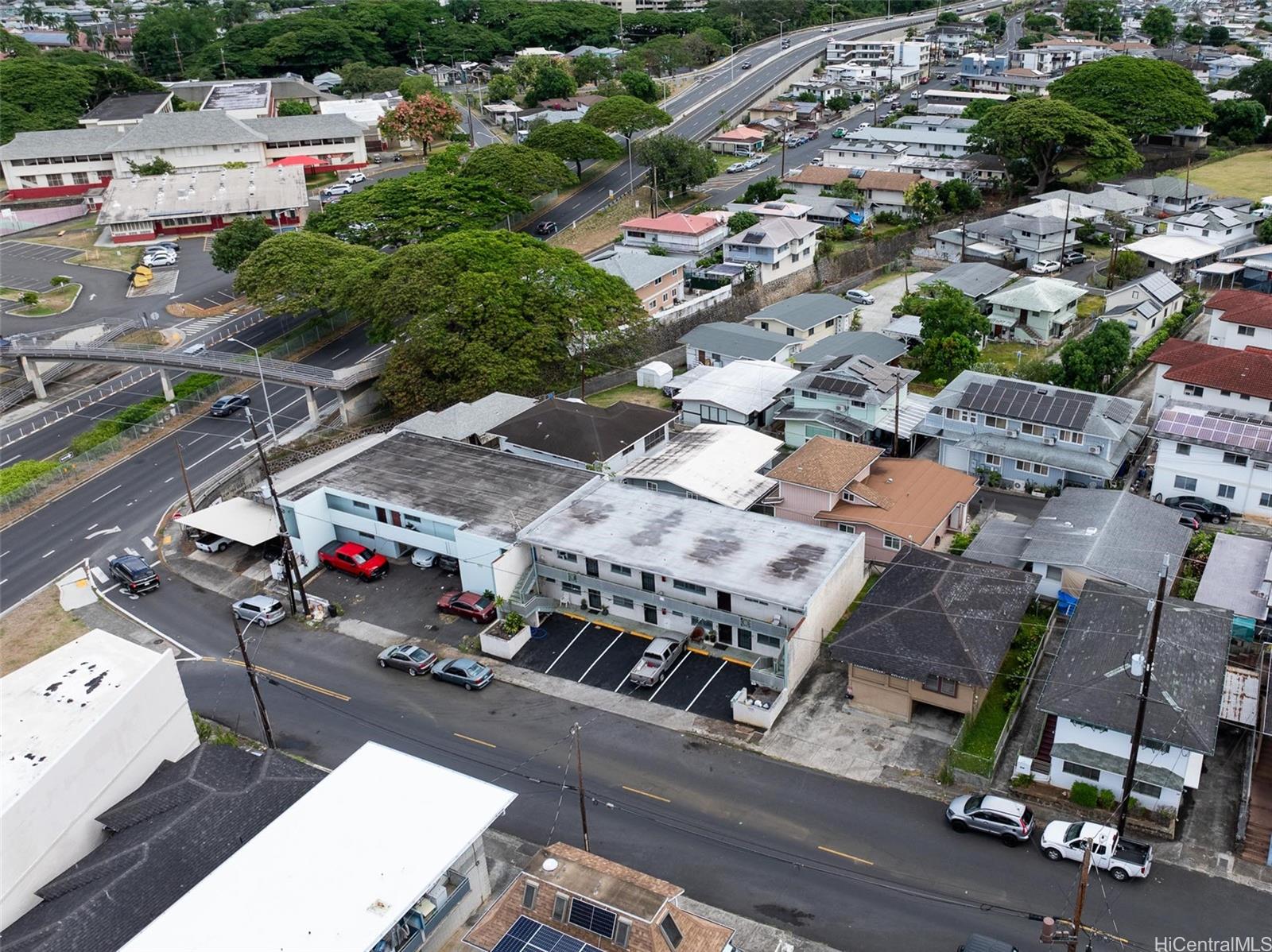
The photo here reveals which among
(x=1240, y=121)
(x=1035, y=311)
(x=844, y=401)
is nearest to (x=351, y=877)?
(x=844, y=401)

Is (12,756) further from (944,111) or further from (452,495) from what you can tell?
(944,111)

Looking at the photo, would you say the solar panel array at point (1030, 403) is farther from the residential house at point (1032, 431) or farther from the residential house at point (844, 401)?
the residential house at point (844, 401)

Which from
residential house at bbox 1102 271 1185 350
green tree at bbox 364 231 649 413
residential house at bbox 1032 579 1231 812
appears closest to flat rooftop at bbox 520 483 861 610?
residential house at bbox 1032 579 1231 812

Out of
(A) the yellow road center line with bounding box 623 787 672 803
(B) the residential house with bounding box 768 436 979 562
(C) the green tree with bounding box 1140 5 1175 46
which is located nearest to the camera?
(A) the yellow road center line with bounding box 623 787 672 803

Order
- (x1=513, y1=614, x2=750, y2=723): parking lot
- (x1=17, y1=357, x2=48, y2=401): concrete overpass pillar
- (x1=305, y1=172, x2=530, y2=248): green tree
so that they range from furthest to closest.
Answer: (x1=305, y1=172, x2=530, y2=248): green tree
(x1=17, y1=357, x2=48, y2=401): concrete overpass pillar
(x1=513, y1=614, x2=750, y2=723): parking lot

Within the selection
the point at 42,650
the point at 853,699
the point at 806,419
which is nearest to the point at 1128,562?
the point at 853,699

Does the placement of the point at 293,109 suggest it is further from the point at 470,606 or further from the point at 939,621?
the point at 939,621

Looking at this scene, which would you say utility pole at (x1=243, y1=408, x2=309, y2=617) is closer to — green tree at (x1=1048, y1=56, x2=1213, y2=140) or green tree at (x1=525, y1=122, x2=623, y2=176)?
green tree at (x1=525, y1=122, x2=623, y2=176)
